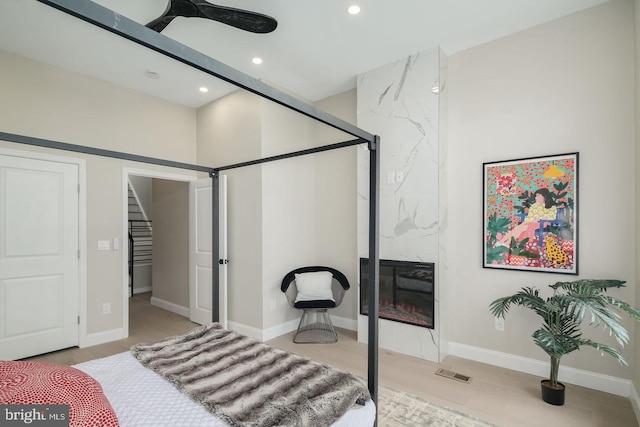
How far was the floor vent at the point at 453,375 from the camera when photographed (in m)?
2.87

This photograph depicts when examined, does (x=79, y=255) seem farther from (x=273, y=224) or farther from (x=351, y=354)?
(x=351, y=354)

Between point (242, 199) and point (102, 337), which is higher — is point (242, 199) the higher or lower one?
the higher one

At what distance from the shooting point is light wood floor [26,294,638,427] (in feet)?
7.59

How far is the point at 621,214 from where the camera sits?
2607mm

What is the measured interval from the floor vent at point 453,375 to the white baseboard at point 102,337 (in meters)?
3.48

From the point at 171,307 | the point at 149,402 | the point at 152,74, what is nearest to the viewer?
the point at 149,402

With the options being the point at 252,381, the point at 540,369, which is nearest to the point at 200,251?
the point at 252,381

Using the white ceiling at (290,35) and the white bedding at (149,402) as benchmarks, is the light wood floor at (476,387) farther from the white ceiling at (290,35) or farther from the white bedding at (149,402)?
the white ceiling at (290,35)

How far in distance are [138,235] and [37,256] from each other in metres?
3.58

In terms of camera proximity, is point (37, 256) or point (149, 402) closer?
point (149, 402)

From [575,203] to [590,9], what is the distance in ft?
5.17

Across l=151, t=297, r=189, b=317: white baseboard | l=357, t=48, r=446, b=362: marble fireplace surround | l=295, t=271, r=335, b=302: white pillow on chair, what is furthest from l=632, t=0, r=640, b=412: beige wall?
l=151, t=297, r=189, b=317: white baseboard

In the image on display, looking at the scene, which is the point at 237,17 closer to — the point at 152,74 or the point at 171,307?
the point at 152,74

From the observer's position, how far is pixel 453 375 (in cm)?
294
